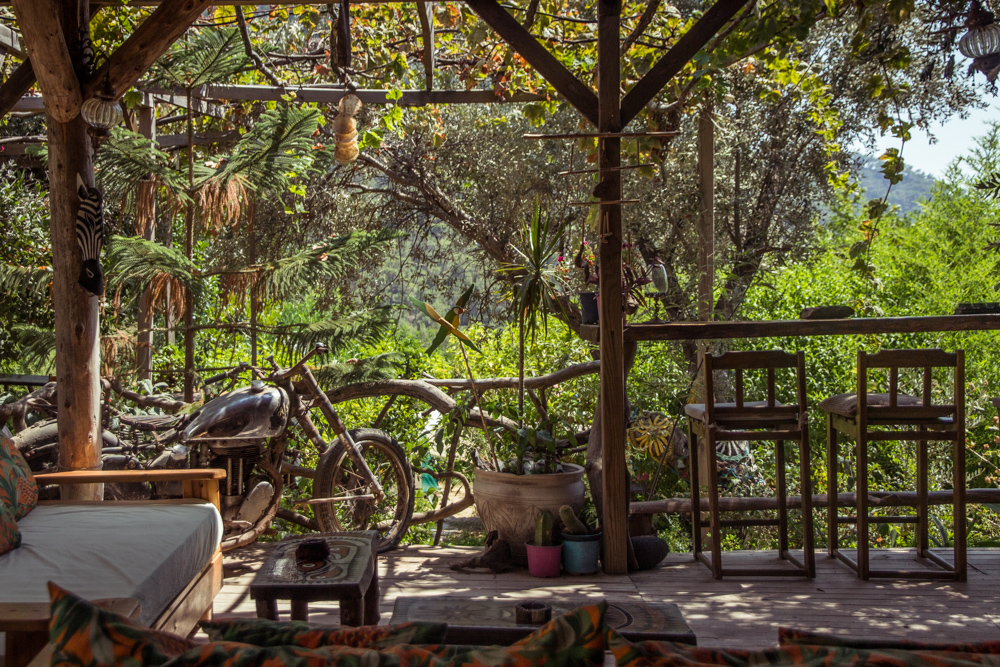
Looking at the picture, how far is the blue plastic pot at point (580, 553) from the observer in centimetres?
371

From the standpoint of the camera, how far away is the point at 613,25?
3562 millimetres

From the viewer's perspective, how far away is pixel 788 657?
109cm

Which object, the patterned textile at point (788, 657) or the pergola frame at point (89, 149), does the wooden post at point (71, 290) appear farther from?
the patterned textile at point (788, 657)

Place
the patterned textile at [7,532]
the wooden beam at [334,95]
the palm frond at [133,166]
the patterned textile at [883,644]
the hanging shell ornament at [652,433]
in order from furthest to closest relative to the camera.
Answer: the wooden beam at [334,95]
the hanging shell ornament at [652,433]
the palm frond at [133,166]
the patterned textile at [7,532]
the patterned textile at [883,644]

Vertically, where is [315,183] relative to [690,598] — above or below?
above

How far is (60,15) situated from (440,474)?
9.06ft

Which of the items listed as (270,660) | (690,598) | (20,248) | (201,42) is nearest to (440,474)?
(690,598)

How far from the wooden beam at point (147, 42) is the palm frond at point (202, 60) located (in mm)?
1169

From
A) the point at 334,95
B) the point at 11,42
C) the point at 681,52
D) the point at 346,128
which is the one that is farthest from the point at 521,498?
the point at 11,42

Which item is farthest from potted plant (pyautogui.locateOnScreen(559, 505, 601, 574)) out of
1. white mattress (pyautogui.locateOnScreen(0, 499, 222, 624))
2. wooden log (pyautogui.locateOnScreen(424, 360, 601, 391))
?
white mattress (pyautogui.locateOnScreen(0, 499, 222, 624))

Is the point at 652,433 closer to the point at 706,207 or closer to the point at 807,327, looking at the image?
the point at 807,327

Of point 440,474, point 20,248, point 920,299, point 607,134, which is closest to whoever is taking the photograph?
point 607,134

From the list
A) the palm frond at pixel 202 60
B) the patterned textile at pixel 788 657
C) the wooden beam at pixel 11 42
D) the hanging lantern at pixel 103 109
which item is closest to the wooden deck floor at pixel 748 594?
the patterned textile at pixel 788 657

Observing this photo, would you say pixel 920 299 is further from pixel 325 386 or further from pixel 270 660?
pixel 270 660
